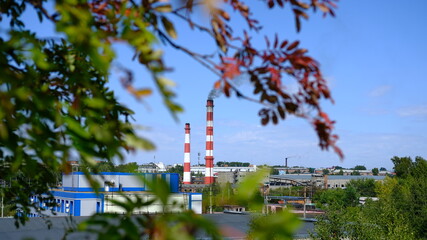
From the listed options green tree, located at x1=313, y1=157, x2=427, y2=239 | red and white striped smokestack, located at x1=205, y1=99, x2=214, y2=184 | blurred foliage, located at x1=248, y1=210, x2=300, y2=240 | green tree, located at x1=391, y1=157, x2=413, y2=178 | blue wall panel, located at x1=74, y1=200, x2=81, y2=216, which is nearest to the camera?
blurred foliage, located at x1=248, y1=210, x2=300, y2=240

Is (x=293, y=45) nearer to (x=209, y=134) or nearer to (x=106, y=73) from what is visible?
(x=106, y=73)

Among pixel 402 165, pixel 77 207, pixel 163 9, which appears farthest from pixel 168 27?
pixel 402 165

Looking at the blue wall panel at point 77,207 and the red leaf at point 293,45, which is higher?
the red leaf at point 293,45

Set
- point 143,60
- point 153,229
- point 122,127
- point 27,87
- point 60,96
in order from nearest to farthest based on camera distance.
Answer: point 153,229 → point 27,87 → point 143,60 → point 122,127 → point 60,96

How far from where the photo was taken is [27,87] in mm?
1398

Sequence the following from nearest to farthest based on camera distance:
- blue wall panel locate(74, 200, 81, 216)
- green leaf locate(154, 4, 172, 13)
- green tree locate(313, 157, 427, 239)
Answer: green leaf locate(154, 4, 172, 13), green tree locate(313, 157, 427, 239), blue wall panel locate(74, 200, 81, 216)

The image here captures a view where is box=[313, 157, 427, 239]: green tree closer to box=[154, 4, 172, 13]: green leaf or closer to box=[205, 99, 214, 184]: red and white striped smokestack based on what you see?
box=[154, 4, 172, 13]: green leaf

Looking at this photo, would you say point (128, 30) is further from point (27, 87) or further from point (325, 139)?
point (325, 139)

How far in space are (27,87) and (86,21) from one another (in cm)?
25

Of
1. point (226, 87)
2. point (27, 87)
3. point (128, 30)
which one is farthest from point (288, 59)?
point (27, 87)

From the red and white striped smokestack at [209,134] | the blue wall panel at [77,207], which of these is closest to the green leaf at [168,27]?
the blue wall panel at [77,207]

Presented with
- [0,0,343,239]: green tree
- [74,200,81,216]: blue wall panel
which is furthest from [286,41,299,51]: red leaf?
[74,200,81,216]: blue wall panel

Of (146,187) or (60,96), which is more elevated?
(60,96)

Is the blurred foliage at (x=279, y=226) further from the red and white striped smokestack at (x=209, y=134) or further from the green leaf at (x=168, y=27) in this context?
the red and white striped smokestack at (x=209, y=134)
